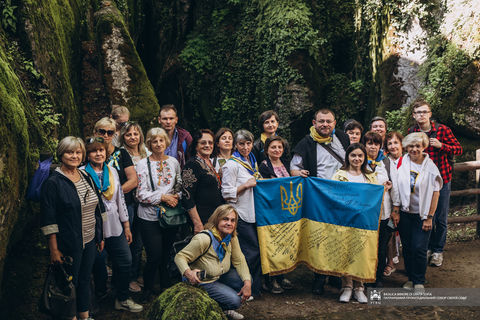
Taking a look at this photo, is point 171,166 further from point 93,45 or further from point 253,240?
point 93,45

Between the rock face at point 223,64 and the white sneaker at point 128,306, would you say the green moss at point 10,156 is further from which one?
the white sneaker at point 128,306

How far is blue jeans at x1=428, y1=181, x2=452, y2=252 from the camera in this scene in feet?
19.9

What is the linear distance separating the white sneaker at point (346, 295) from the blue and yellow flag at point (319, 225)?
0.65 ft

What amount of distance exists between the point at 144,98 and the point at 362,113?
252 inches

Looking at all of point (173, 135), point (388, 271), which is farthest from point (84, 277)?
point (388, 271)

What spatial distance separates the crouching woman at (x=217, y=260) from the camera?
4.05 m

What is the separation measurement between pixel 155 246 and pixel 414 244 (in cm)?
316

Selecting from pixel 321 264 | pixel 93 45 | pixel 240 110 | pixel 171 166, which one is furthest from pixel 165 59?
pixel 321 264

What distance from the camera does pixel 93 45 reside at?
8.61 metres

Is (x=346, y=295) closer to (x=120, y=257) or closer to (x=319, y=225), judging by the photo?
(x=319, y=225)

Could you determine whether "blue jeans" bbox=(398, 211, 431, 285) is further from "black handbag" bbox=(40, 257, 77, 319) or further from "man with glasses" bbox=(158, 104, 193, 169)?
"black handbag" bbox=(40, 257, 77, 319)

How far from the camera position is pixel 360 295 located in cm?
505

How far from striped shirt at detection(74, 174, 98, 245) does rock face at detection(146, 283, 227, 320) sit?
97 centimetres

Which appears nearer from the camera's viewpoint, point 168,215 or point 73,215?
point 73,215
